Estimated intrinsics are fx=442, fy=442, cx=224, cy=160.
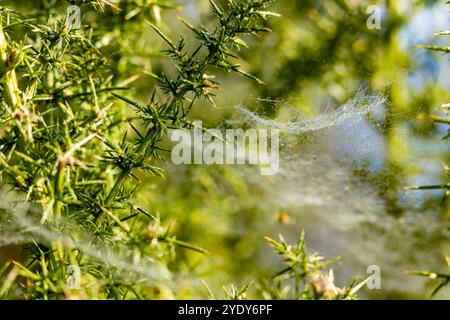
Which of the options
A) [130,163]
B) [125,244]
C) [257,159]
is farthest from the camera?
[257,159]

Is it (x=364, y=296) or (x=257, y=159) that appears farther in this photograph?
(x=257, y=159)

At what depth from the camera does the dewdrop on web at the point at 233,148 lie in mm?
1098

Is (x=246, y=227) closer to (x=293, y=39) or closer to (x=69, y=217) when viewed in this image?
(x=293, y=39)

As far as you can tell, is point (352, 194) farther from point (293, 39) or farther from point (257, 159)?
point (293, 39)

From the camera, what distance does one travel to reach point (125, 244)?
1.30 feet

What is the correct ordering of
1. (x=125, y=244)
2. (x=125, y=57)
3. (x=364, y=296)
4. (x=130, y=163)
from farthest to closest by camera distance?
1. (x=364, y=296)
2. (x=125, y=57)
3. (x=130, y=163)
4. (x=125, y=244)

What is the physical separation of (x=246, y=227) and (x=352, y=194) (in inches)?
11.7

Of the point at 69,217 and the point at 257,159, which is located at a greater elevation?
the point at 257,159

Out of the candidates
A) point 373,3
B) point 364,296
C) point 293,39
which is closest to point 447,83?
point 373,3

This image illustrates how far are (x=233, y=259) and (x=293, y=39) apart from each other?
2.04 feet

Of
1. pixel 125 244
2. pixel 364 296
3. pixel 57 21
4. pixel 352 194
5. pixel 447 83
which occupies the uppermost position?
pixel 447 83

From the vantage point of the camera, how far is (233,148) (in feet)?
3.62

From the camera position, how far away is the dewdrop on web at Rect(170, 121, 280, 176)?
1098mm

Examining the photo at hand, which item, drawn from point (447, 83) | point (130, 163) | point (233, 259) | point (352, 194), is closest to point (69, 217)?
point (130, 163)
